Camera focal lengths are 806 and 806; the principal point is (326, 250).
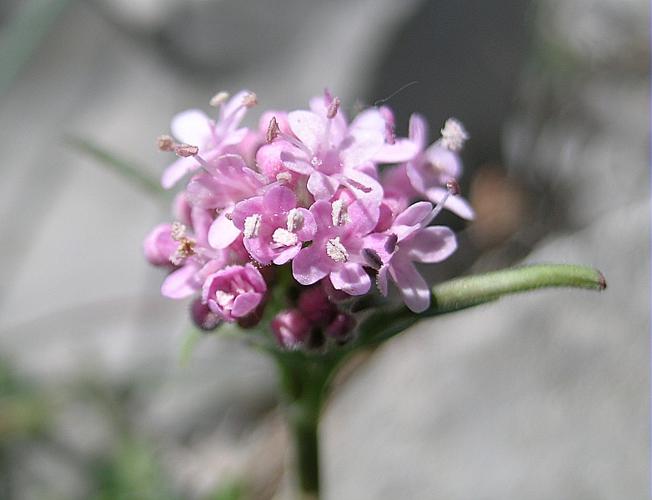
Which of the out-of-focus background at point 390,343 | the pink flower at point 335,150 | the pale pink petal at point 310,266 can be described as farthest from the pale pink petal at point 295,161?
the out-of-focus background at point 390,343

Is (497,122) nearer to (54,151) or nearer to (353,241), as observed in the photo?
(54,151)

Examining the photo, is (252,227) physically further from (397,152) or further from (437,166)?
(437,166)

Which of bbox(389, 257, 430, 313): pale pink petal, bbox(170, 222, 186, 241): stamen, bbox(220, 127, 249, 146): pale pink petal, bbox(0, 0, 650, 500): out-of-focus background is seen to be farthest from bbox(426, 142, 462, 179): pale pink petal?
bbox(0, 0, 650, 500): out-of-focus background

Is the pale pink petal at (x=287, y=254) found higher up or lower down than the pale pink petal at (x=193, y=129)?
lower down

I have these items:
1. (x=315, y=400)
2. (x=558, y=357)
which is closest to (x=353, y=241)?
(x=315, y=400)

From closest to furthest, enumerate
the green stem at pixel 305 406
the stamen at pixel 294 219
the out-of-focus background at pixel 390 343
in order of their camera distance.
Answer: the stamen at pixel 294 219 → the green stem at pixel 305 406 → the out-of-focus background at pixel 390 343

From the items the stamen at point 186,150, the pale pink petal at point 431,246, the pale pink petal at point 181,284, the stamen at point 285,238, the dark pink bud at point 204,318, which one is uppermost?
the stamen at point 186,150

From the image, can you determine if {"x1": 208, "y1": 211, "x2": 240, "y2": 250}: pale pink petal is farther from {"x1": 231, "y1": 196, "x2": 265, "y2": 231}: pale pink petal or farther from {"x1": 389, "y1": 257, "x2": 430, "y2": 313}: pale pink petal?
{"x1": 389, "y1": 257, "x2": 430, "y2": 313}: pale pink petal

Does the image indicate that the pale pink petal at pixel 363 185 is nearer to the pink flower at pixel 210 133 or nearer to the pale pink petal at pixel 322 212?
the pale pink petal at pixel 322 212
